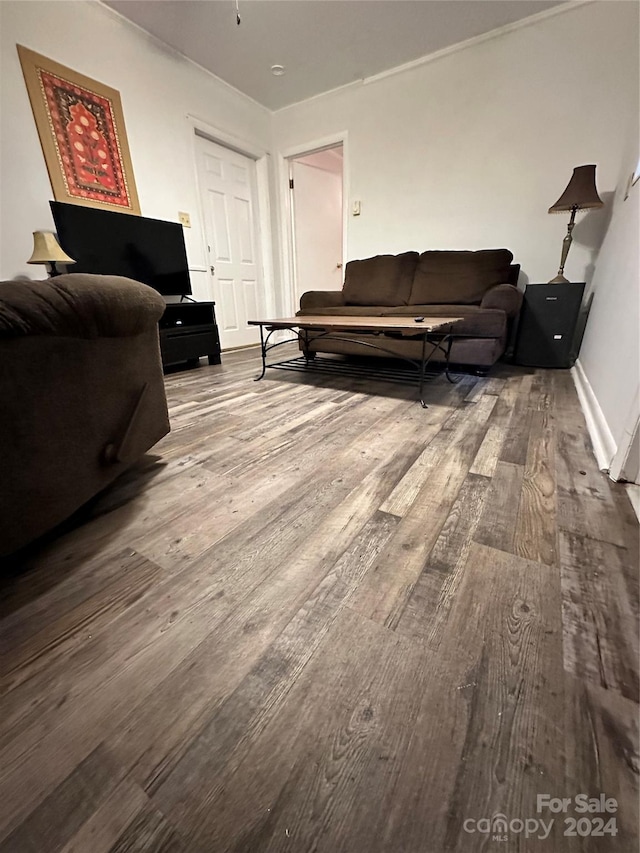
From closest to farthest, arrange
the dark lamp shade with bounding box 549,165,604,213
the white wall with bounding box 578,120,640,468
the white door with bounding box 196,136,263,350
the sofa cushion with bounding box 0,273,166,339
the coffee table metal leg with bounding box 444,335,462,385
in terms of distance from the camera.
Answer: the sofa cushion with bounding box 0,273,166,339 → the white wall with bounding box 578,120,640,468 → the coffee table metal leg with bounding box 444,335,462,385 → the dark lamp shade with bounding box 549,165,604,213 → the white door with bounding box 196,136,263,350

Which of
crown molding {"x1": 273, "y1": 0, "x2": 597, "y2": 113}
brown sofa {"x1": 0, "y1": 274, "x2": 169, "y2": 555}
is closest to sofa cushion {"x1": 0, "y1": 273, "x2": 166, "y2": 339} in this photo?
brown sofa {"x1": 0, "y1": 274, "x2": 169, "y2": 555}

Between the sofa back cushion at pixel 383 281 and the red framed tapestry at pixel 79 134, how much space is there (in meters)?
2.06

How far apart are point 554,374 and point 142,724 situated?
3.02 metres

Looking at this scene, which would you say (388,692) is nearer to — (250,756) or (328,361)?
(250,756)

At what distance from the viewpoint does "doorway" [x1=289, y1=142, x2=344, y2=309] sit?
437 centimetres

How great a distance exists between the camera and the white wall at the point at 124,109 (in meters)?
2.23

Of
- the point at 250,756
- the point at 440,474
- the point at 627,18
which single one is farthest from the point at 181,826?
the point at 627,18

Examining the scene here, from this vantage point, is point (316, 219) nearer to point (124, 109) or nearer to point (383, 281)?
point (383, 281)

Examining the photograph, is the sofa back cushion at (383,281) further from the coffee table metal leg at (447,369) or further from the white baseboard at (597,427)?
the white baseboard at (597,427)

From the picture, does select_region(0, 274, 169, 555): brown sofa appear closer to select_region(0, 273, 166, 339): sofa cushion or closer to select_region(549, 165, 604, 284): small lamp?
select_region(0, 273, 166, 339): sofa cushion

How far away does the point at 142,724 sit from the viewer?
522 millimetres

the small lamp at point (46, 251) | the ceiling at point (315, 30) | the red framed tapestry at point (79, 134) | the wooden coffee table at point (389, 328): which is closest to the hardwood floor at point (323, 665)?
the wooden coffee table at point (389, 328)

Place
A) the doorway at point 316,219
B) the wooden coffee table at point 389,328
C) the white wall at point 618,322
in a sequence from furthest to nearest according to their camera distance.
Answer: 1. the doorway at point 316,219
2. the wooden coffee table at point 389,328
3. the white wall at point 618,322

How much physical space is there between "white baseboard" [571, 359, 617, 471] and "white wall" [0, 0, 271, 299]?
345 cm
